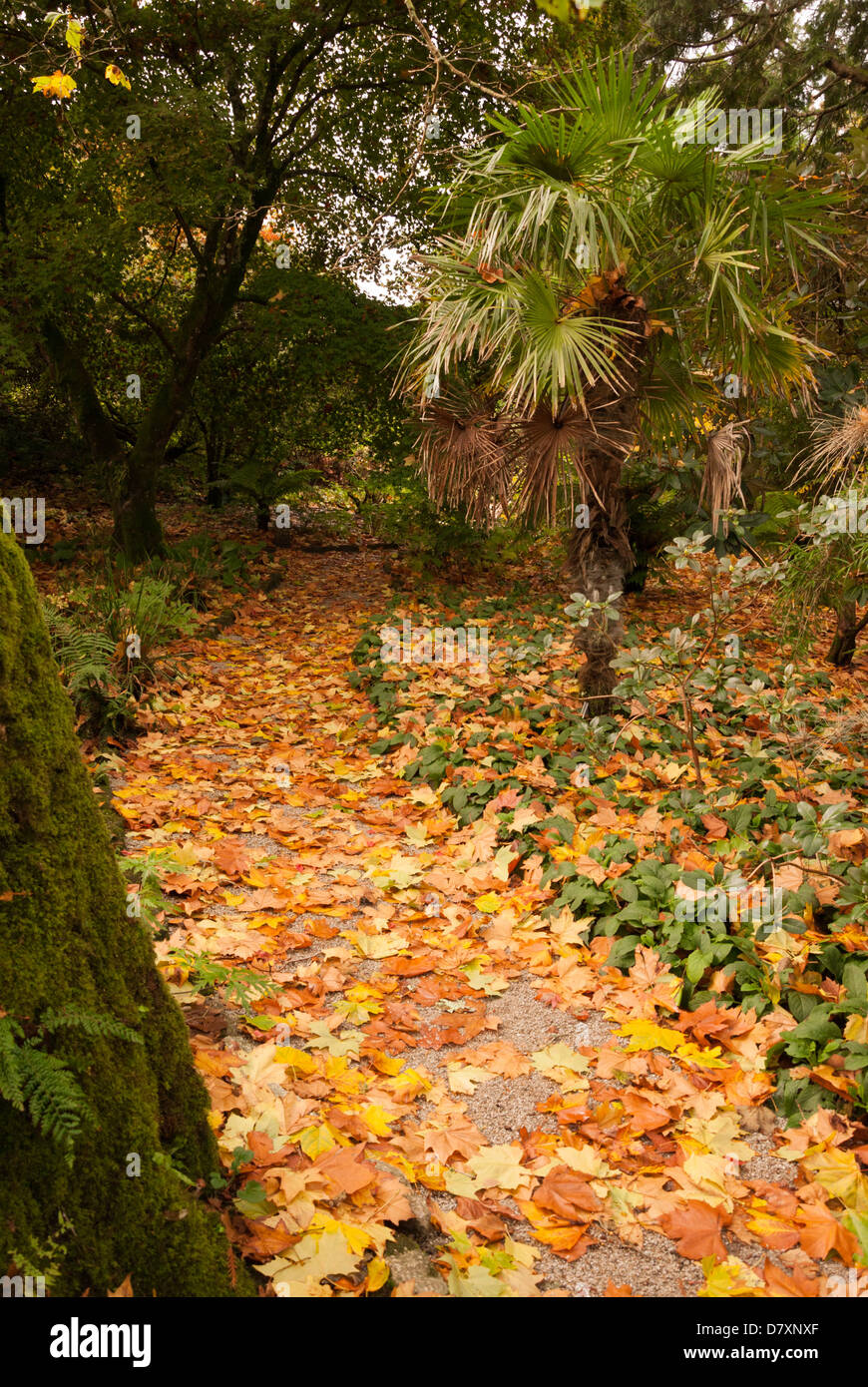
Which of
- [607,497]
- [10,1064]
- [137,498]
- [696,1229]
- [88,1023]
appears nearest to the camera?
[10,1064]

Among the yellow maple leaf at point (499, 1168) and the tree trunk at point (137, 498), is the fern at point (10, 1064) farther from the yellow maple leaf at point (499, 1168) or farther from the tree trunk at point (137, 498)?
the tree trunk at point (137, 498)

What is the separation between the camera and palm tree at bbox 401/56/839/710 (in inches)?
190

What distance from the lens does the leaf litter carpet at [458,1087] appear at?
2119 millimetres

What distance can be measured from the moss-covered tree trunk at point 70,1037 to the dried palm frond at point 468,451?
14.8ft

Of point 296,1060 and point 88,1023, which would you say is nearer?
point 88,1023

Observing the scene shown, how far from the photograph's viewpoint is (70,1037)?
1.56 meters

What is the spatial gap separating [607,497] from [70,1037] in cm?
506

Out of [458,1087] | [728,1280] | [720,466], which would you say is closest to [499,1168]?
[458,1087]

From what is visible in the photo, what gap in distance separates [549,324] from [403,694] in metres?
2.91

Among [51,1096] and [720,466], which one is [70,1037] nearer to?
[51,1096]

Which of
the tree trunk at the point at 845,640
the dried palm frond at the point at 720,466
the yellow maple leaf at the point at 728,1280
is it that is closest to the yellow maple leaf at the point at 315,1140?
the yellow maple leaf at the point at 728,1280

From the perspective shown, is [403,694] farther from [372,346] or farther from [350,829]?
[372,346]

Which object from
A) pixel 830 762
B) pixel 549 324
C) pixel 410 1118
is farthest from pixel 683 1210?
pixel 549 324

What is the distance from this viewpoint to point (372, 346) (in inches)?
367
